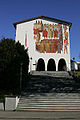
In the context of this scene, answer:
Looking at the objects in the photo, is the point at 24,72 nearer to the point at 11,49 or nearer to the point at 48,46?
the point at 11,49

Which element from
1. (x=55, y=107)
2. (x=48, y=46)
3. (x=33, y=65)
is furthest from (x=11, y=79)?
(x=48, y=46)

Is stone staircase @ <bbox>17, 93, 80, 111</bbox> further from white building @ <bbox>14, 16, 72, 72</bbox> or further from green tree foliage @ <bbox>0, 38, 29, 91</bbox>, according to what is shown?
white building @ <bbox>14, 16, 72, 72</bbox>

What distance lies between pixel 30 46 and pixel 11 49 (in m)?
17.3

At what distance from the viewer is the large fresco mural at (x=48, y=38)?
30672 millimetres

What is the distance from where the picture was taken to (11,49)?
14078 millimetres

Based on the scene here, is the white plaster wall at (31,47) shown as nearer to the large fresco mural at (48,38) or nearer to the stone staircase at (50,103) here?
the large fresco mural at (48,38)

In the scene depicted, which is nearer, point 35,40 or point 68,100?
point 68,100

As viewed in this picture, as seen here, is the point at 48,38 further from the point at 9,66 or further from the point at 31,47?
the point at 9,66

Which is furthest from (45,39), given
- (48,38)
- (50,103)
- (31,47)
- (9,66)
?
(50,103)

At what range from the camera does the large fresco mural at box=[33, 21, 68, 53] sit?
3067 centimetres

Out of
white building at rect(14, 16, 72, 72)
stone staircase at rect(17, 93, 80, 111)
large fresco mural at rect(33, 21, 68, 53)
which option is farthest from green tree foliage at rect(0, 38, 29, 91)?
large fresco mural at rect(33, 21, 68, 53)

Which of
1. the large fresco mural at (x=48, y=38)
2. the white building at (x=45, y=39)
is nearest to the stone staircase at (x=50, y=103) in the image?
the white building at (x=45, y=39)

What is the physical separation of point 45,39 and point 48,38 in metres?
0.84

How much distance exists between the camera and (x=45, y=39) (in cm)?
3116
